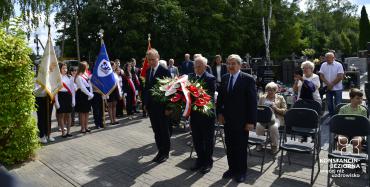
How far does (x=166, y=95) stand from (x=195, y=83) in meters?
0.55

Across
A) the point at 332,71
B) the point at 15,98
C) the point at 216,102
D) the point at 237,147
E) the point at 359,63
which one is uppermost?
the point at 359,63

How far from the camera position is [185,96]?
20.5 feet

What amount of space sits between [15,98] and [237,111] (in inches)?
169

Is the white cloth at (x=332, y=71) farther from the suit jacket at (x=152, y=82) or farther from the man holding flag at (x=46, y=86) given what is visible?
the man holding flag at (x=46, y=86)

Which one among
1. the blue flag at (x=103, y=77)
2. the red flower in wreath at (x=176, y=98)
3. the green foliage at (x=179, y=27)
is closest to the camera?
the red flower in wreath at (x=176, y=98)

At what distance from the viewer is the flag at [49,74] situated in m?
8.74

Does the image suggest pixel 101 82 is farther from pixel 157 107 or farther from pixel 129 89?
pixel 157 107

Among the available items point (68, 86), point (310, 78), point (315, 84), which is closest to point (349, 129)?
point (315, 84)

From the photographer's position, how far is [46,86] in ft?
28.5

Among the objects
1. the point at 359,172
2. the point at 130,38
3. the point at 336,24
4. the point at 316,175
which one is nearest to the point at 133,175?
the point at 316,175

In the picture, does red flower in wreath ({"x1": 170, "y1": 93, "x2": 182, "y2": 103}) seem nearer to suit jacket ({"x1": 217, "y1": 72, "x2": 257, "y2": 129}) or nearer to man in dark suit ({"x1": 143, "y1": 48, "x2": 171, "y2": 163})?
man in dark suit ({"x1": 143, "y1": 48, "x2": 171, "y2": 163})

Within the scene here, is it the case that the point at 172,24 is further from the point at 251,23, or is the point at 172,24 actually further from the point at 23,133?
the point at 23,133

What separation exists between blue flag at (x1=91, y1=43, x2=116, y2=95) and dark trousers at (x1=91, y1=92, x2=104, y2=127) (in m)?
0.34

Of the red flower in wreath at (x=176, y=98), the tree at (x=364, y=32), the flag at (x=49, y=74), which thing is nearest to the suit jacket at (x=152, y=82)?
the red flower in wreath at (x=176, y=98)
